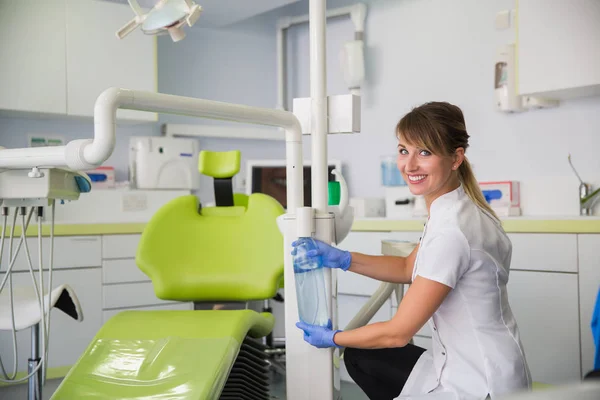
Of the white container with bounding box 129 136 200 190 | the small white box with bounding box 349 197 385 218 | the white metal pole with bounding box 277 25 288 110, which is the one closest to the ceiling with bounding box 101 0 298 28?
the white metal pole with bounding box 277 25 288 110

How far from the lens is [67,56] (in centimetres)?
387

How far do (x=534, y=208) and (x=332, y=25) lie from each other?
6.72 ft

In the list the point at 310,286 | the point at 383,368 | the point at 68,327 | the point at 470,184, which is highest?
the point at 470,184

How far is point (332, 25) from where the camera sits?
464 centimetres

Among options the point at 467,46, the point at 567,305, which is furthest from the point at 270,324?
the point at 467,46

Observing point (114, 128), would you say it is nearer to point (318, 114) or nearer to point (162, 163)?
point (318, 114)

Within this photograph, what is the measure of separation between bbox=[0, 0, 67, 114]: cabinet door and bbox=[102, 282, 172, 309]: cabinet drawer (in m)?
1.12

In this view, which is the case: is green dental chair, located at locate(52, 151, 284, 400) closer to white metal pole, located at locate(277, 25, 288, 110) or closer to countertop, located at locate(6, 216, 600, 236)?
countertop, located at locate(6, 216, 600, 236)

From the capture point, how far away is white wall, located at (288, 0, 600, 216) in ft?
11.1

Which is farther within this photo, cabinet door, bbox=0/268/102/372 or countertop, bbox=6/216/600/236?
cabinet door, bbox=0/268/102/372

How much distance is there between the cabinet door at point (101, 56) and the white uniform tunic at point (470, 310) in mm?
→ 2930

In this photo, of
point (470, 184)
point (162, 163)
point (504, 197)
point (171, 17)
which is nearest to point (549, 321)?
point (504, 197)

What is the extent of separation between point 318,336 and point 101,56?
2.99 metres

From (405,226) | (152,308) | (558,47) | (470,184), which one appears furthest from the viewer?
(152,308)
